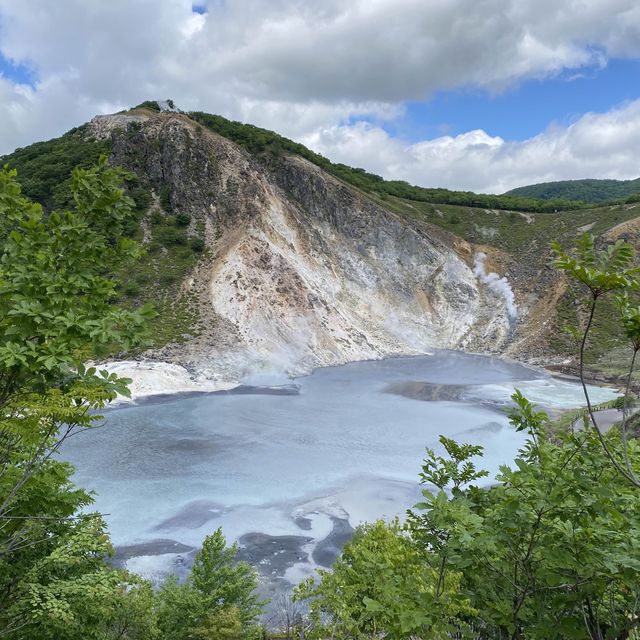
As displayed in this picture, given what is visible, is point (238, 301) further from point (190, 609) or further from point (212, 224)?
point (190, 609)

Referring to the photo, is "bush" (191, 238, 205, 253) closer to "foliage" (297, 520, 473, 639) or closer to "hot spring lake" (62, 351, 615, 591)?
"hot spring lake" (62, 351, 615, 591)

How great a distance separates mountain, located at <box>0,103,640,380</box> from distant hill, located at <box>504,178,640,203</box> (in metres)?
74.1

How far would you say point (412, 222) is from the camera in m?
68.5

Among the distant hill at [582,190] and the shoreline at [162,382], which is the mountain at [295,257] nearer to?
the shoreline at [162,382]

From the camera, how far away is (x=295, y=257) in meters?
55.3

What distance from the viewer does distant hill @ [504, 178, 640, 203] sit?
132 metres

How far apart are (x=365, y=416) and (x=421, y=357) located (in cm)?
2479

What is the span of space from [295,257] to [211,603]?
47.2 metres

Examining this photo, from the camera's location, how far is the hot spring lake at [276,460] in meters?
16.2

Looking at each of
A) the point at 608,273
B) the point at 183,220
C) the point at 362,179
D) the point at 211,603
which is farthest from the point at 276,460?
the point at 362,179

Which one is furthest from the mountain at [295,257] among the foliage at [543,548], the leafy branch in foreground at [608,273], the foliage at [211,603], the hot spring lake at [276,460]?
the leafy branch in foreground at [608,273]

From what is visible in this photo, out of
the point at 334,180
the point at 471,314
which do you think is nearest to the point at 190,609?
the point at 471,314

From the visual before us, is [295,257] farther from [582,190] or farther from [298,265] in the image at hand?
[582,190]

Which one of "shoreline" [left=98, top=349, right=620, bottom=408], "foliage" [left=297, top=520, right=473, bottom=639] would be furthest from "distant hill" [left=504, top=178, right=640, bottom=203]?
"foliage" [left=297, top=520, right=473, bottom=639]
